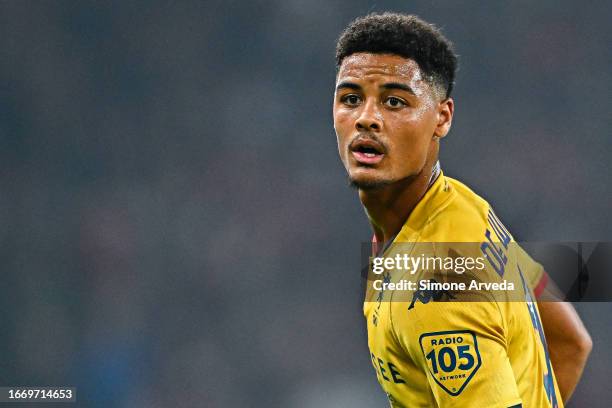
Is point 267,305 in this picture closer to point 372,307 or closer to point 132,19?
point 132,19

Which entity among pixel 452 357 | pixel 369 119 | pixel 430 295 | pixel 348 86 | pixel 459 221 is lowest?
pixel 452 357

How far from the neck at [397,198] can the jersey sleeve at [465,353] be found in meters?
0.46

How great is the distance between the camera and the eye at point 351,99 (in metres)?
2.28

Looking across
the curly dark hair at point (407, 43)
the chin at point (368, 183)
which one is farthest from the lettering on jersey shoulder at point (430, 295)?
the curly dark hair at point (407, 43)

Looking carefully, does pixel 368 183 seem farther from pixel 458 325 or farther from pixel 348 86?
pixel 458 325

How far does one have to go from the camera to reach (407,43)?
2242 millimetres

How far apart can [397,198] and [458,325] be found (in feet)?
1.83

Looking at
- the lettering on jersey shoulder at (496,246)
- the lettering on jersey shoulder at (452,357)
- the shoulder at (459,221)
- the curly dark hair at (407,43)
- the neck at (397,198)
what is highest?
the curly dark hair at (407,43)

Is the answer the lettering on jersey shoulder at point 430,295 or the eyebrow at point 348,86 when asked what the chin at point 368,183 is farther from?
the lettering on jersey shoulder at point 430,295

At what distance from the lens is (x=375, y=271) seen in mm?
2461

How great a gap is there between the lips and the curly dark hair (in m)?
0.25

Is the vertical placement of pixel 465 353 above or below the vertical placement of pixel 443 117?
below

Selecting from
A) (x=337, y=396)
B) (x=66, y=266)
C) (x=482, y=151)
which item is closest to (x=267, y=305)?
(x=337, y=396)

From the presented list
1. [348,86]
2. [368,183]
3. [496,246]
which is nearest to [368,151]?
[368,183]
